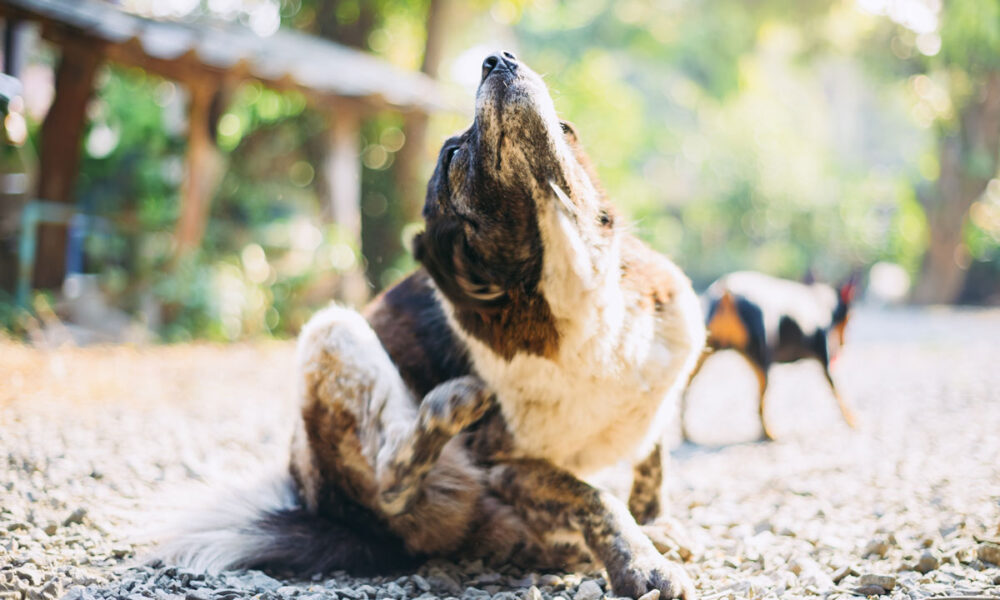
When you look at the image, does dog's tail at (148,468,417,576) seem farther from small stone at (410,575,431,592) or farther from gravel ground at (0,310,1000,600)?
small stone at (410,575,431,592)

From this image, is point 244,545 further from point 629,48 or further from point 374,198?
point 629,48

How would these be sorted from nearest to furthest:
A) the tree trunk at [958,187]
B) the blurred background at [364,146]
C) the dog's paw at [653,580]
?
the dog's paw at [653,580], the blurred background at [364,146], the tree trunk at [958,187]

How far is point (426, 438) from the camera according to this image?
2.49 meters

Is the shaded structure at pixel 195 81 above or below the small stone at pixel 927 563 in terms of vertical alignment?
above

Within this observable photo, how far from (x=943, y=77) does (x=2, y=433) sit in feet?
58.1

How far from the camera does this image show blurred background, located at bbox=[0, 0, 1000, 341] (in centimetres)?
905

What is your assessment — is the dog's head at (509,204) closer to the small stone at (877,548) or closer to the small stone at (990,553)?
the small stone at (877,548)

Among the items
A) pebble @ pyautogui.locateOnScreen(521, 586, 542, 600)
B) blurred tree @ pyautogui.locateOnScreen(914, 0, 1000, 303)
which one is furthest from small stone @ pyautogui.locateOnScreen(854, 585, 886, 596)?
blurred tree @ pyautogui.locateOnScreen(914, 0, 1000, 303)

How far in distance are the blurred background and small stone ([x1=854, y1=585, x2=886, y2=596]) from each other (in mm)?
1469

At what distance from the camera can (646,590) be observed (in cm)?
218

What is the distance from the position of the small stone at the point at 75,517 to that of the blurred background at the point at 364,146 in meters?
1.71

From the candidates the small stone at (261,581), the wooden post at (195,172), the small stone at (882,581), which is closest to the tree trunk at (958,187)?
the wooden post at (195,172)

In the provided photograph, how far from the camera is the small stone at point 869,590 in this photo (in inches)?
87.4

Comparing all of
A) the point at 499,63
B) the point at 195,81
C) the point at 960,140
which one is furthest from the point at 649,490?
the point at 960,140
